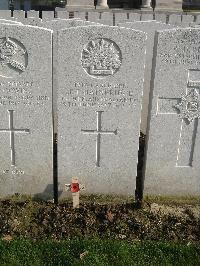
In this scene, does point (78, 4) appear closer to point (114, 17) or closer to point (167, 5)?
point (167, 5)

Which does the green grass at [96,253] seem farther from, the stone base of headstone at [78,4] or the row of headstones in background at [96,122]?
the stone base of headstone at [78,4]

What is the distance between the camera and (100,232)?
→ 14.3 feet

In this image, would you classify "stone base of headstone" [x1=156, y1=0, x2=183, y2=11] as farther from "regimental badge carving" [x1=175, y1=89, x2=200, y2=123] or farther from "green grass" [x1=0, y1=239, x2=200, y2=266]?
"green grass" [x1=0, y1=239, x2=200, y2=266]

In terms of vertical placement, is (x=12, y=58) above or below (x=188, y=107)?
above

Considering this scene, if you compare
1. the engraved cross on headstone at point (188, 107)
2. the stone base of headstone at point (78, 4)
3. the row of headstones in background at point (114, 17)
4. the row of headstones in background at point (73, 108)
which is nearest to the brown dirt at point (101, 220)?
the row of headstones in background at point (73, 108)

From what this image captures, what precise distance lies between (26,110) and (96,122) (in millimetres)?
833

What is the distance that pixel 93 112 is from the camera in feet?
15.3

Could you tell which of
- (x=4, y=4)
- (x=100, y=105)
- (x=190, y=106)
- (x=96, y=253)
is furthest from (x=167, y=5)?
(x=96, y=253)

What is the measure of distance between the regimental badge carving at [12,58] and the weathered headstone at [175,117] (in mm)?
1499

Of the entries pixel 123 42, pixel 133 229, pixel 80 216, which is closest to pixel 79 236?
pixel 80 216

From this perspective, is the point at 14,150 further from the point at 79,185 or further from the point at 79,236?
the point at 79,236

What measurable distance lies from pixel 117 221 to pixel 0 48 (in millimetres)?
2336

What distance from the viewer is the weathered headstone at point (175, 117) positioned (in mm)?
4441

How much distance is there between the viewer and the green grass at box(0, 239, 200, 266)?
393 cm
